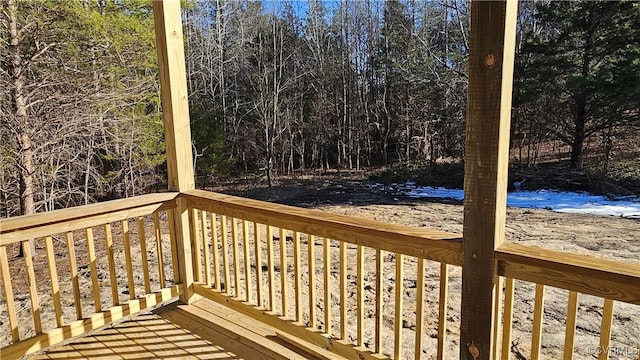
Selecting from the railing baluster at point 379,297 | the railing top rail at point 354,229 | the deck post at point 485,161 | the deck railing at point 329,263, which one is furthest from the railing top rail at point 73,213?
the deck post at point 485,161

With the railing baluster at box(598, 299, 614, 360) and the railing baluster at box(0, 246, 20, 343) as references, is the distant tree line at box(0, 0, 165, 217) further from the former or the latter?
the railing baluster at box(598, 299, 614, 360)

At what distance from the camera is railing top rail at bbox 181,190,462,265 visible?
1.52m

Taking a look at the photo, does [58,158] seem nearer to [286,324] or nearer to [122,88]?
[122,88]

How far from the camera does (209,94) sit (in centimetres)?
1236

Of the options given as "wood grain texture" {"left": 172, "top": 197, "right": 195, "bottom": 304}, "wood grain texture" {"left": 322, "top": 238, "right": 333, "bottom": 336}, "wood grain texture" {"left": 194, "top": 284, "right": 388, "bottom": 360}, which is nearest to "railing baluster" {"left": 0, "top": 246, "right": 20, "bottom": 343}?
"wood grain texture" {"left": 172, "top": 197, "right": 195, "bottom": 304}

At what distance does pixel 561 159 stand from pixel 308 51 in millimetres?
7862

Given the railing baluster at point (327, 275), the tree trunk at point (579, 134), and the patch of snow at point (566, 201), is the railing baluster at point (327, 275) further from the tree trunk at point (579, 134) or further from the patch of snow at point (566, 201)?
the tree trunk at point (579, 134)

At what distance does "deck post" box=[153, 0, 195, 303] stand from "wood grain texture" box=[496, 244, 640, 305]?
192 cm

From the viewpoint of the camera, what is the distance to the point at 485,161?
4.33 feet

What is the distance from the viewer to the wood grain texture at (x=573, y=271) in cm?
113

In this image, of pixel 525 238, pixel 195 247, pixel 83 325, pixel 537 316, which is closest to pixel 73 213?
pixel 83 325

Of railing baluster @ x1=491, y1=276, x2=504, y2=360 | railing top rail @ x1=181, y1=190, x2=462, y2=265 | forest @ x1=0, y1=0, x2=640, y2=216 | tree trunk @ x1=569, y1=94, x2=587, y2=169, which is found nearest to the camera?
railing baluster @ x1=491, y1=276, x2=504, y2=360

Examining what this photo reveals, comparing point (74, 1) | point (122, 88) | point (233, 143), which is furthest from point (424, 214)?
point (233, 143)

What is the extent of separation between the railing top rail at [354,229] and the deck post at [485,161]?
0.10 metres
